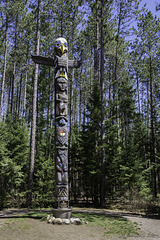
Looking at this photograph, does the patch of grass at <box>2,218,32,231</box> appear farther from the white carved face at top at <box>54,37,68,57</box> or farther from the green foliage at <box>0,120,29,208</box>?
the white carved face at top at <box>54,37,68,57</box>

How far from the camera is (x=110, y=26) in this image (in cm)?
2200

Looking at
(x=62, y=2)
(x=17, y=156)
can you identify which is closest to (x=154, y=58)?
(x=62, y=2)

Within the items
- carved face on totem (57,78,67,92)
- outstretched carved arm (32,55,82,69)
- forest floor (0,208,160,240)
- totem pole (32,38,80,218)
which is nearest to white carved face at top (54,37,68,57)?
totem pole (32,38,80,218)

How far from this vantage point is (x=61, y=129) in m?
9.16

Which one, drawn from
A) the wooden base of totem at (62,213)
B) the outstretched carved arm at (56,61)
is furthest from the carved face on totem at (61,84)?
the wooden base of totem at (62,213)

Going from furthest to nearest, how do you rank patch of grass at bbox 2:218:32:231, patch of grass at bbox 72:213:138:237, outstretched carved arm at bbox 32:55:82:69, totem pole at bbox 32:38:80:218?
outstretched carved arm at bbox 32:55:82:69, totem pole at bbox 32:38:80:218, patch of grass at bbox 2:218:32:231, patch of grass at bbox 72:213:138:237

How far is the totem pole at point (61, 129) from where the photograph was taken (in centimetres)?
849

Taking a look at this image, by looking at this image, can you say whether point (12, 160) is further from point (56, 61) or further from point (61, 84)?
point (56, 61)

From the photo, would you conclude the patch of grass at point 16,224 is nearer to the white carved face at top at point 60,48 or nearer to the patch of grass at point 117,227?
the patch of grass at point 117,227

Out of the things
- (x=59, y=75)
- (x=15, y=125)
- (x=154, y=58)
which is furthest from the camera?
(x=154, y=58)

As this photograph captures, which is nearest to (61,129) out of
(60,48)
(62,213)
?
(62,213)

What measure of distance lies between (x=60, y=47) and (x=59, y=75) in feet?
4.28

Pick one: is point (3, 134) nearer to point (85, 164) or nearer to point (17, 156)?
point (17, 156)

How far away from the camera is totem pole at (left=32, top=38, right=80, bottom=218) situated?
8492 mm
